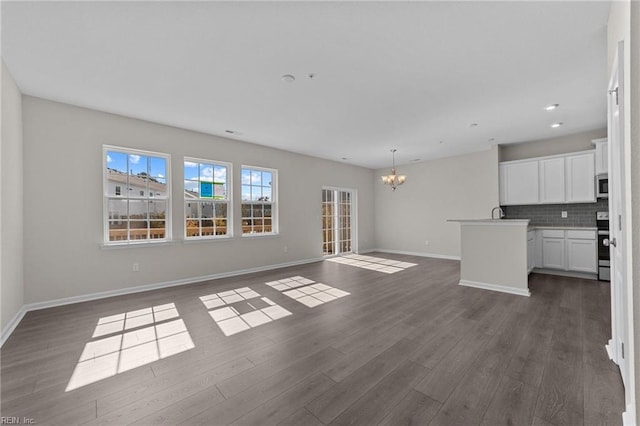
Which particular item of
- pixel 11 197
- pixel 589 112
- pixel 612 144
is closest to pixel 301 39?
pixel 612 144

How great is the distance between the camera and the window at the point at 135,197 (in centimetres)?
407

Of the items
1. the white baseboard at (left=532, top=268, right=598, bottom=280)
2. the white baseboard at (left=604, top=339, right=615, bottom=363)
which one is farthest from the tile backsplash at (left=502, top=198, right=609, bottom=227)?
the white baseboard at (left=604, top=339, right=615, bottom=363)

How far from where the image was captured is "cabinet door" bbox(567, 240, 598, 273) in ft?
15.2

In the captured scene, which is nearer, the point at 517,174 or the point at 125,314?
the point at 125,314

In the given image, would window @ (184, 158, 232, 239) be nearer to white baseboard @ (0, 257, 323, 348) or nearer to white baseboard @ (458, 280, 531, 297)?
white baseboard @ (0, 257, 323, 348)

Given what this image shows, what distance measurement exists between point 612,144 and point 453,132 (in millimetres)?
3276

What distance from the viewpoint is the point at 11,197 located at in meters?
2.91

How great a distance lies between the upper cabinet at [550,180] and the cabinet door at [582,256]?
0.87 m

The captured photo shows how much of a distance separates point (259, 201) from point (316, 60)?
378 cm

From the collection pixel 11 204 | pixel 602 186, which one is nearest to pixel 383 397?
pixel 11 204

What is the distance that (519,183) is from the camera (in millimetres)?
5781

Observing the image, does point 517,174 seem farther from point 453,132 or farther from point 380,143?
point 380,143

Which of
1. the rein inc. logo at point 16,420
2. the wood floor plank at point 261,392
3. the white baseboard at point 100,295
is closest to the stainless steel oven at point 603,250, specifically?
the wood floor plank at point 261,392

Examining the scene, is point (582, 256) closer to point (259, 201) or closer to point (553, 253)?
point (553, 253)
